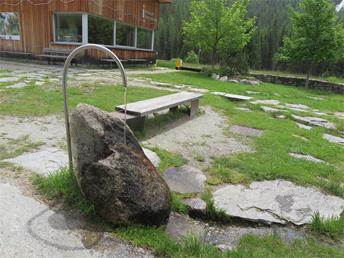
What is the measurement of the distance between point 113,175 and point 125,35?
15.8 meters

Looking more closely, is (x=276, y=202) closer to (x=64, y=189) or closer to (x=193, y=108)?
(x=64, y=189)

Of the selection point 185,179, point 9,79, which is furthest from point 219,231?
point 9,79

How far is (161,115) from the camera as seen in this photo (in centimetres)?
583

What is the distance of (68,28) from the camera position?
14055mm

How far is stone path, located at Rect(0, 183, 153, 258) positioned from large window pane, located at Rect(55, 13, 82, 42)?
12703mm

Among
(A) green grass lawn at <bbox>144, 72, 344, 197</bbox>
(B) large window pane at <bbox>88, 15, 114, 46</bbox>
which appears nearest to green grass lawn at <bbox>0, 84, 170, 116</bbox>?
(A) green grass lawn at <bbox>144, 72, 344, 197</bbox>

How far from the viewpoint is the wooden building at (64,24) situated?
13414mm

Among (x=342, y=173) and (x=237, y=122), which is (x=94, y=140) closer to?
(x=342, y=173)

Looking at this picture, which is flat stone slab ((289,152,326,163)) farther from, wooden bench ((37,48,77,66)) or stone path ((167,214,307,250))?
wooden bench ((37,48,77,66))

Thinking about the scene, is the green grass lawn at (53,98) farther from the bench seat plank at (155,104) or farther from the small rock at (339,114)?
the small rock at (339,114)

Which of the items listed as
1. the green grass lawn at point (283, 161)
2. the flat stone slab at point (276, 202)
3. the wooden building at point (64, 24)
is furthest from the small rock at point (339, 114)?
the wooden building at point (64, 24)

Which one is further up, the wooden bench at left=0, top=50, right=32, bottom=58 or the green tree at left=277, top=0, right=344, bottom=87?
the green tree at left=277, top=0, right=344, bottom=87

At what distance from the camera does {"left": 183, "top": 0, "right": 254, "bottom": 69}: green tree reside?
15.4m

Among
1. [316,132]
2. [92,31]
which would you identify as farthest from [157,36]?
[316,132]
